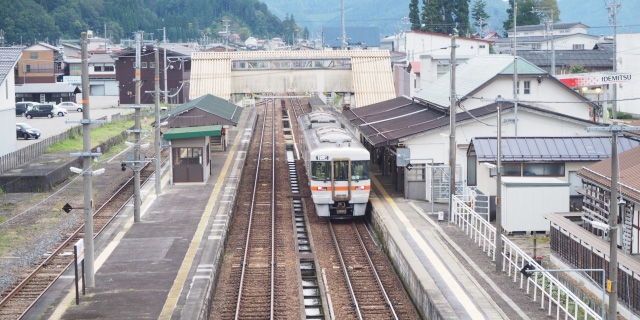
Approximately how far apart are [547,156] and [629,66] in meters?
28.8

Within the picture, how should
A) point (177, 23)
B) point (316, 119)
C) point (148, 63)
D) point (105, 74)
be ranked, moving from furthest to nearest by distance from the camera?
point (177, 23)
point (105, 74)
point (148, 63)
point (316, 119)

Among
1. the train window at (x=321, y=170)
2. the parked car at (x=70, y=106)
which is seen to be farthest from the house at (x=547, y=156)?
the parked car at (x=70, y=106)

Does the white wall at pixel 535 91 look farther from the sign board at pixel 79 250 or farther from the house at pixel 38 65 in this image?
the house at pixel 38 65

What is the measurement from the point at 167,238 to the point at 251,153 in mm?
21368

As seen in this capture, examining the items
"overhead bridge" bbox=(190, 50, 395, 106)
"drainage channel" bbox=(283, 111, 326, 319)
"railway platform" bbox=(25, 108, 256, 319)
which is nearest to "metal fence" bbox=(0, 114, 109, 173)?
"railway platform" bbox=(25, 108, 256, 319)

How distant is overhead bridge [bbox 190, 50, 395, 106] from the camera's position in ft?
141

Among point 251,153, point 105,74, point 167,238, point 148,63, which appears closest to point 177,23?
point 105,74

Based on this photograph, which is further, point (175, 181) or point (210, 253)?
point (175, 181)

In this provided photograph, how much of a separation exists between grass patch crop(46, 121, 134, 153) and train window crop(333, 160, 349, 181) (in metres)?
17.9

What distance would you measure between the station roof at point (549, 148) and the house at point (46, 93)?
171 feet

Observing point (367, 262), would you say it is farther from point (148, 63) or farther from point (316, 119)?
point (148, 63)

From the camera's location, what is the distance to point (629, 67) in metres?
48.8

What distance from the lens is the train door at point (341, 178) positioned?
24.8 metres

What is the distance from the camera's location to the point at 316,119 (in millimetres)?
32000
